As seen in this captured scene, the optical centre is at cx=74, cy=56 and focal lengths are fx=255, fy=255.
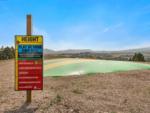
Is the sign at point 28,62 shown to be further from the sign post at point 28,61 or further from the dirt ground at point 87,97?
the dirt ground at point 87,97

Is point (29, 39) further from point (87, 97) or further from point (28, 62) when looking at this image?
point (87, 97)

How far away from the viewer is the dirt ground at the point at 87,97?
6.33m

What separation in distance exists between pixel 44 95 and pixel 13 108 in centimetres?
157

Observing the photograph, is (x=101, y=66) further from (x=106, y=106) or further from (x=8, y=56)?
(x=8, y=56)

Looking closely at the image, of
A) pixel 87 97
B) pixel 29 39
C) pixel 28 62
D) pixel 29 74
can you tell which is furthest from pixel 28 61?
pixel 87 97

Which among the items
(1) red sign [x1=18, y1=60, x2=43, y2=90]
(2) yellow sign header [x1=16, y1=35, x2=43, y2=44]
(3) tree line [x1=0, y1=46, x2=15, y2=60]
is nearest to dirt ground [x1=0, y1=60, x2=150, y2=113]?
(1) red sign [x1=18, y1=60, x2=43, y2=90]

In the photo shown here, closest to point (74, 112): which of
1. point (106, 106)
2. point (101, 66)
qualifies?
point (106, 106)

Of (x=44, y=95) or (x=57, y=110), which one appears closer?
(x=57, y=110)

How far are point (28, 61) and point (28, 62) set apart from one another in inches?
1.1

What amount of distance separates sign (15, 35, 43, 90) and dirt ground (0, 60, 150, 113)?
57 cm

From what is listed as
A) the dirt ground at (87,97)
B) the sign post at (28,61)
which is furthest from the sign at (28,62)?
the dirt ground at (87,97)

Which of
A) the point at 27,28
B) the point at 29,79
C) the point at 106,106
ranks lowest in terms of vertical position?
the point at 106,106

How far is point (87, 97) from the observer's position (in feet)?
25.3

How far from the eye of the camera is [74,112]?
5.98 meters
